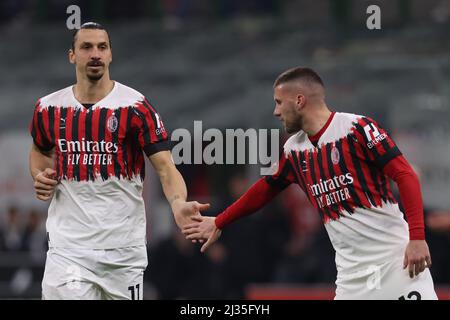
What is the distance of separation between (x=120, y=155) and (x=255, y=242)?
606cm

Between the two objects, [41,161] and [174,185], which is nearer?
[174,185]

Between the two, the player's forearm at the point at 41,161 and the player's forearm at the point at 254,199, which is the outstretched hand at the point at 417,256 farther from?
the player's forearm at the point at 41,161

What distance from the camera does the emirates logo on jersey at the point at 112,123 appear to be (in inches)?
308

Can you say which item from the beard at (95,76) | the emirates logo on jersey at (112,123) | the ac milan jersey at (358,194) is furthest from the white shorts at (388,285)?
the beard at (95,76)

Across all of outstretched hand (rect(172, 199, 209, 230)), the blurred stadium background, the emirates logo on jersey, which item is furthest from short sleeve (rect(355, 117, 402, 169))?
the blurred stadium background

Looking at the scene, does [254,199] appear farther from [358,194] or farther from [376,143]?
[376,143]

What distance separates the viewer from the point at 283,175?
8172 millimetres

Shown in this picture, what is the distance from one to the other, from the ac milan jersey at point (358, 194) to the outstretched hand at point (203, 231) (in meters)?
0.82

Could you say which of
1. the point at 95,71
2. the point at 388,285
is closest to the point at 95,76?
the point at 95,71

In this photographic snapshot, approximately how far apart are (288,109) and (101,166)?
4.08ft

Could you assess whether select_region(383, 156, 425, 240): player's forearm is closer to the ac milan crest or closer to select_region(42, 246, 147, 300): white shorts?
the ac milan crest
